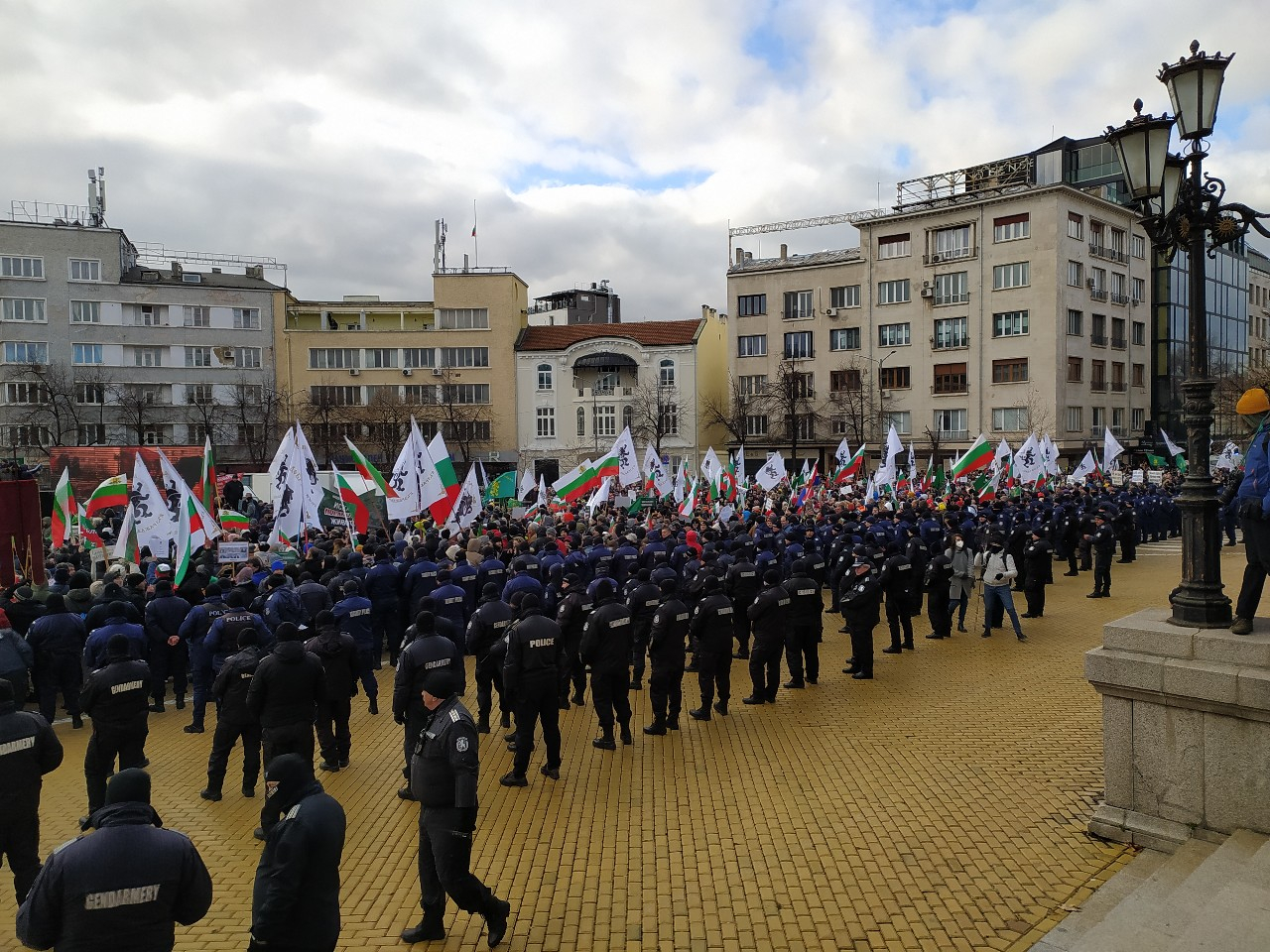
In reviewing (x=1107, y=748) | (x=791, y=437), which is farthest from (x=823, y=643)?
(x=791, y=437)

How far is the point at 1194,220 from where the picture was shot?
700 cm

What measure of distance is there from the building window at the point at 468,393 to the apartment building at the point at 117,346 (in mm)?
12928

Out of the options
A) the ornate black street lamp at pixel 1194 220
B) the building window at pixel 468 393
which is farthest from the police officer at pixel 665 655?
the building window at pixel 468 393

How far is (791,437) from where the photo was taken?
191 feet

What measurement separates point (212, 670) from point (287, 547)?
6.01m

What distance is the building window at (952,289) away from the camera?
181 ft

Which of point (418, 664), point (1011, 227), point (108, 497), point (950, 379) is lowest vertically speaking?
point (418, 664)

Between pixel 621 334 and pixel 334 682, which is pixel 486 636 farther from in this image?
pixel 621 334

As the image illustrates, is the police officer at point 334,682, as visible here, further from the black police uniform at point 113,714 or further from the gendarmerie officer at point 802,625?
the gendarmerie officer at point 802,625

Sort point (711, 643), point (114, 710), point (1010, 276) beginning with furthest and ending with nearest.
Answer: point (1010, 276) → point (711, 643) → point (114, 710)

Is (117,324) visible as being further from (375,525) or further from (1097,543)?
(1097,543)

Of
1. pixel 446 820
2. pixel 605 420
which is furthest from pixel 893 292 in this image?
pixel 446 820

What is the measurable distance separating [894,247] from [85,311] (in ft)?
181

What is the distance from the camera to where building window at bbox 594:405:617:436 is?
61469 millimetres
